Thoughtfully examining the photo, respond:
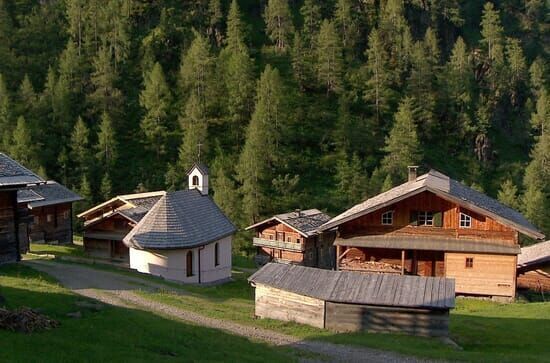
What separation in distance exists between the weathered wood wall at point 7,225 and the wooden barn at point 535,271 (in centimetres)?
2879

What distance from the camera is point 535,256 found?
38281 millimetres

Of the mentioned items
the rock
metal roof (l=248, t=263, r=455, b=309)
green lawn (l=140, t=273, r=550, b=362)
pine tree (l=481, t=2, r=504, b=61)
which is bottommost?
green lawn (l=140, t=273, r=550, b=362)

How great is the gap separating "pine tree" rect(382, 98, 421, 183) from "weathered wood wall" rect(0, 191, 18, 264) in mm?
52564

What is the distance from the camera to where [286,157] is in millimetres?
78250

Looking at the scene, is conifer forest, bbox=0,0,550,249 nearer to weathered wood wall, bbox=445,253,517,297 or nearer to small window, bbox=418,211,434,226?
small window, bbox=418,211,434,226

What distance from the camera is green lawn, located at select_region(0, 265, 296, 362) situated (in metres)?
14.0

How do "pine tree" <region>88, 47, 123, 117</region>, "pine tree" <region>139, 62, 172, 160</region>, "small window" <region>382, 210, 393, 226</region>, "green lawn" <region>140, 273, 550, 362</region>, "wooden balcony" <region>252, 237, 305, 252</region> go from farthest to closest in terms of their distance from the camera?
"pine tree" <region>88, 47, 123, 117</region>, "pine tree" <region>139, 62, 172, 160</region>, "wooden balcony" <region>252, 237, 305, 252</region>, "small window" <region>382, 210, 393, 226</region>, "green lawn" <region>140, 273, 550, 362</region>

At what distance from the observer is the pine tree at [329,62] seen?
89750 millimetres

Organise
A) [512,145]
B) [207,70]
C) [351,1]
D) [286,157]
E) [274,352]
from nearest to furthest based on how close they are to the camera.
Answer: [274,352] → [286,157] → [207,70] → [512,145] → [351,1]

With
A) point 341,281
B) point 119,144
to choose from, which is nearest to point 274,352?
point 341,281

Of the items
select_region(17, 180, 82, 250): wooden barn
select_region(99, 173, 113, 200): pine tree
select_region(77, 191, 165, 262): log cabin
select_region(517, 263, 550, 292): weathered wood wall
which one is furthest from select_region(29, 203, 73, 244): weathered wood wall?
select_region(517, 263, 550, 292): weathered wood wall

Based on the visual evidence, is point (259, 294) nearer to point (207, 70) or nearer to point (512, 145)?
point (207, 70)

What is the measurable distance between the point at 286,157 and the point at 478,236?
45.6 meters

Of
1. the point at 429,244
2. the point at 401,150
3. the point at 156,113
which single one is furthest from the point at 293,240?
the point at 156,113
